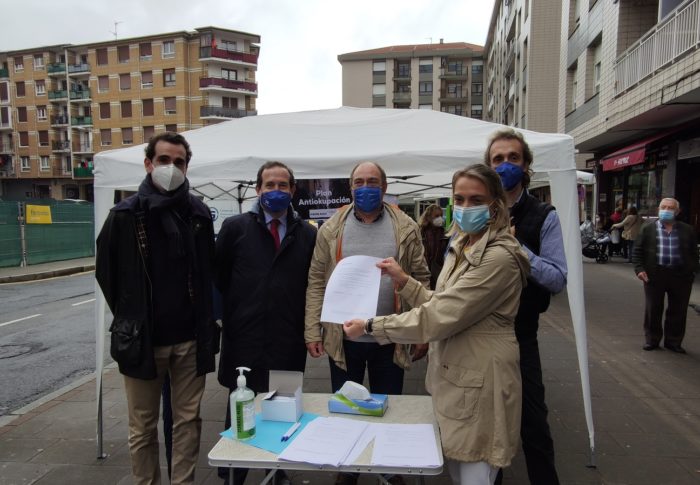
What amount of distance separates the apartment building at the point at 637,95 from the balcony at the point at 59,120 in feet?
181

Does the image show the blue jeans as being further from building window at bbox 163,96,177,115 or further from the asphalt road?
building window at bbox 163,96,177,115

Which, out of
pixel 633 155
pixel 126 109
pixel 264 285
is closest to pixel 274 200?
pixel 264 285

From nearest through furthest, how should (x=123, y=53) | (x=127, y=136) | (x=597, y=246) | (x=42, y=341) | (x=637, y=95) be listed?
(x=42, y=341) → (x=637, y=95) → (x=597, y=246) → (x=123, y=53) → (x=127, y=136)

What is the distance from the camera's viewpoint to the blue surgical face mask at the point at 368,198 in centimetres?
271

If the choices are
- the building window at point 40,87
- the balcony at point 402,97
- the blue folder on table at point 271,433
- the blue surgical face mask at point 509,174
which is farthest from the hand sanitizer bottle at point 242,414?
the balcony at point 402,97

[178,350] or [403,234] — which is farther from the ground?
[403,234]

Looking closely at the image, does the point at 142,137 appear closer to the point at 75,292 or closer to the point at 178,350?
the point at 75,292

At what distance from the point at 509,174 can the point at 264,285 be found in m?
1.54

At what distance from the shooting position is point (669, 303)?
585 centimetres

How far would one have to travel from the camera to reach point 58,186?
53531 mm

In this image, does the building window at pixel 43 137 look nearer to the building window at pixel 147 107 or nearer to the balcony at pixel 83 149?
the balcony at pixel 83 149

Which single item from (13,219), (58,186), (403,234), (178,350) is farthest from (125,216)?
(58,186)

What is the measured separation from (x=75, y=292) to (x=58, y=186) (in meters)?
51.7

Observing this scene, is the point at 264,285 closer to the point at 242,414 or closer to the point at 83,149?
the point at 242,414
